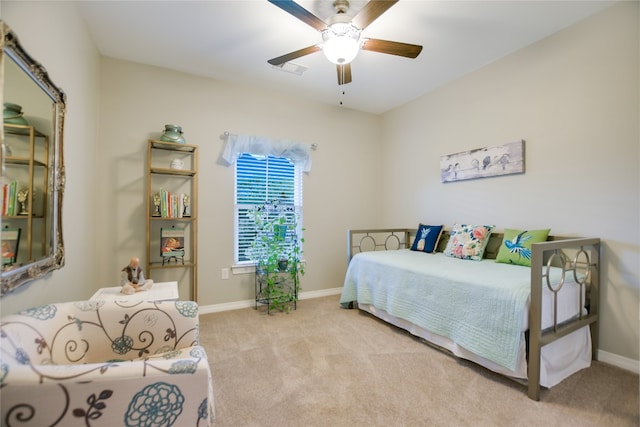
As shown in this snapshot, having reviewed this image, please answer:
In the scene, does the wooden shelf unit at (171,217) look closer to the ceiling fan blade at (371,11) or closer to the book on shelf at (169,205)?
the book on shelf at (169,205)

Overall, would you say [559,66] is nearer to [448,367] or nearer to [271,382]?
[448,367]

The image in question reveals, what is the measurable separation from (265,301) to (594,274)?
2935mm

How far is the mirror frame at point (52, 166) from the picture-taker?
3.47ft

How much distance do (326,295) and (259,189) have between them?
1614 millimetres

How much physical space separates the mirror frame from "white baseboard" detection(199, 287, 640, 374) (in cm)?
165

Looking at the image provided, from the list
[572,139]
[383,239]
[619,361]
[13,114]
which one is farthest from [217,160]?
[619,361]

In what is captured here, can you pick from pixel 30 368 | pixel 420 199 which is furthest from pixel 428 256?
pixel 30 368

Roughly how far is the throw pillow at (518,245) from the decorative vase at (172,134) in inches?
124

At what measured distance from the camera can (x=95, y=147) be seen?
8.42 ft

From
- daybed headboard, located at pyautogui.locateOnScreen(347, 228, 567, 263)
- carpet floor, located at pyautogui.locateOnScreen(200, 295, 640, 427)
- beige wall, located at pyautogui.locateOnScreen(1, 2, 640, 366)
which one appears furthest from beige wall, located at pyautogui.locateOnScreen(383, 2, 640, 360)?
carpet floor, located at pyautogui.locateOnScreen(200, 295, 640, 427)

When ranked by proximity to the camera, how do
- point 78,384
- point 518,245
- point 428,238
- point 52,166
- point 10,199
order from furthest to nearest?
point 428,238
point 518,245
point 52,166
point 10,199
point 78,384

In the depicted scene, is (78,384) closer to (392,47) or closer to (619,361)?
(392,47)

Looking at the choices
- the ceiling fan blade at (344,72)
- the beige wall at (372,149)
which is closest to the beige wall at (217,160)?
the beige wall at (372,149)

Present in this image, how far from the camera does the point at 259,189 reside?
3.40 meters
